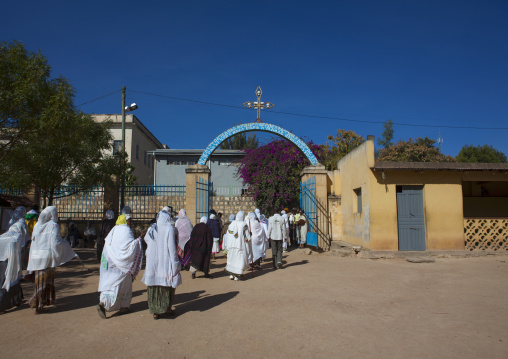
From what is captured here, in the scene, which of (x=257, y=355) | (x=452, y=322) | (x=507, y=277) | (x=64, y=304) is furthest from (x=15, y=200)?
(x=507, y=277)

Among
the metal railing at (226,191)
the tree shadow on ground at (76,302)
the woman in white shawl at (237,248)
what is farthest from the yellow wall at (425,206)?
the metal railing at (226,191)

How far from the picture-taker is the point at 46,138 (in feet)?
29.1

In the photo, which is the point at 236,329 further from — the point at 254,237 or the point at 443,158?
the point at 443,158

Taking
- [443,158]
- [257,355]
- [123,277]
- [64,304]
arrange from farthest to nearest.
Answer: [443,158], [64,304], [123,277], [257,355]

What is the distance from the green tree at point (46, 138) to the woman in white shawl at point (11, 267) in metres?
3.08

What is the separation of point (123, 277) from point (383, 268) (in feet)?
22.9

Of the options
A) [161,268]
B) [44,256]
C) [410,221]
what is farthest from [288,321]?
[410,221]

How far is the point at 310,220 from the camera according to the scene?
563 inches

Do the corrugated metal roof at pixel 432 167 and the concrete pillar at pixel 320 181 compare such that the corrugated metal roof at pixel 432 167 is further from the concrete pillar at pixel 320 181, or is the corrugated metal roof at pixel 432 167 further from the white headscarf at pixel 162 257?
the white headscarf at pixel 162 257

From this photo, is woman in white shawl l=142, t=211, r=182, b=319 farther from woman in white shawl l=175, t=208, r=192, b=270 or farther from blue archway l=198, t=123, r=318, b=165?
blue archway l=198, t=123, r=318, b=165

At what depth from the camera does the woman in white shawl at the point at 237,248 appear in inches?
343

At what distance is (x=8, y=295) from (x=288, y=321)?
442cm

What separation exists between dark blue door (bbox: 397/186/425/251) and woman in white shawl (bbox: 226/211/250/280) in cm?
570

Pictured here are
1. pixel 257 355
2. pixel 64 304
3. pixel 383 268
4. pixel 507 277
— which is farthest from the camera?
pixel 383 268
